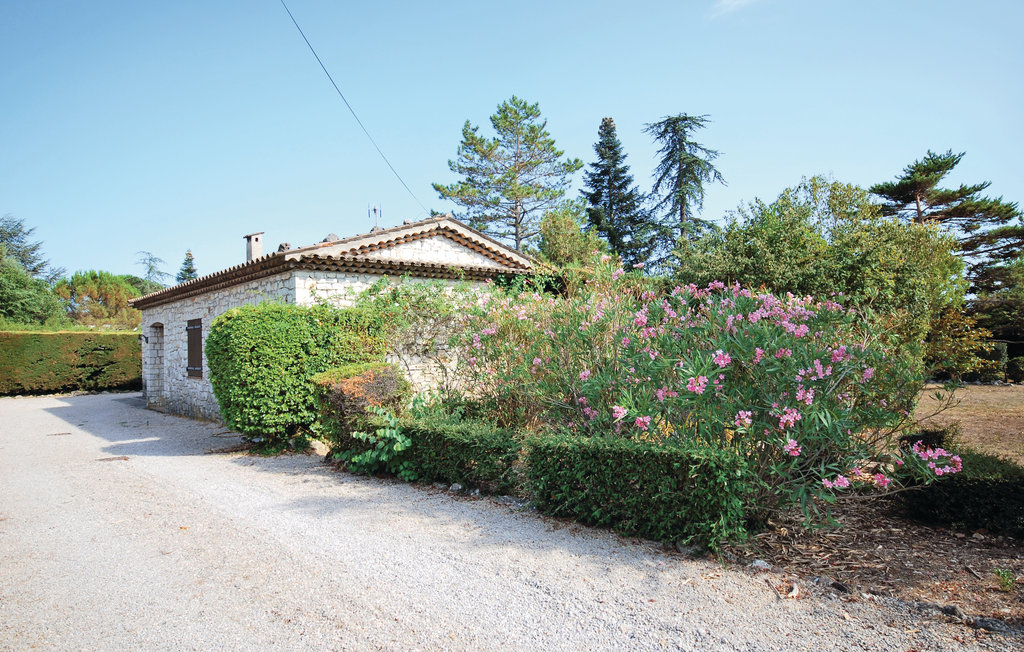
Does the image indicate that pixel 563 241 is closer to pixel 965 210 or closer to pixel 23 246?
pixel 965 210

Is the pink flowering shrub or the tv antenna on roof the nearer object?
the pink flowering shrub

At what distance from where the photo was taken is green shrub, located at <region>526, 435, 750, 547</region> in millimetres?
3846

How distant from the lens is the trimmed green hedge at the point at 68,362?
64.8ft

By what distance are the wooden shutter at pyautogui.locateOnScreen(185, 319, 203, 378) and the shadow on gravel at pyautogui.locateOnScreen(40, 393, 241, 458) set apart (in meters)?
1.16

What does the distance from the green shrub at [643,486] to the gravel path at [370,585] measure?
0.18 meters

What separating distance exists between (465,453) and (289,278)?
6.24 meters

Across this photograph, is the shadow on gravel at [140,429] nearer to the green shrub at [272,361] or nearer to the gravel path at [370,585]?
the green shrub at [272,361]

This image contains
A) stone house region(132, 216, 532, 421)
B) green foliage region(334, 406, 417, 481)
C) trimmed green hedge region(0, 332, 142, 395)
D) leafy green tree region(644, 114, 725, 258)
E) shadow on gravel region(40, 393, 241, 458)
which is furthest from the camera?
leafy green tree region(644, 114, 725, 258)

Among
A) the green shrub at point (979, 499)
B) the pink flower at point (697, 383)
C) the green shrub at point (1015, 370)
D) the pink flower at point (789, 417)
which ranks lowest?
the green shrub at point (1015, 370)

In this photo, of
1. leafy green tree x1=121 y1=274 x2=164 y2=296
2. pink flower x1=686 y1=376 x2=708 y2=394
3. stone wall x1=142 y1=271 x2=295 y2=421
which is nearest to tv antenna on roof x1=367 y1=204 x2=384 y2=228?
stone wall x1=142 y1=271 x2=295 y2=421

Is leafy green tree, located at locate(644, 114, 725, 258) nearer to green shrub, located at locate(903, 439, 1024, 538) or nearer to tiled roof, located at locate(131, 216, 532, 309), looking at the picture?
tiled roof, located at locate(131, 216, 532, 309)

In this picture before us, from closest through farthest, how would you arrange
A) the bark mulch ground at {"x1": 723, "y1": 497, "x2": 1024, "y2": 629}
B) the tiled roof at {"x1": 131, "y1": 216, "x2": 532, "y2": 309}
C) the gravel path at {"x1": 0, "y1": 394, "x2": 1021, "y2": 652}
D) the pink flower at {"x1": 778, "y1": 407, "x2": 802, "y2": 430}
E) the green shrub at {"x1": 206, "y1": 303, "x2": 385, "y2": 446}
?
the gravel path at {"x1": 0, "y1": 394, "x2": 1021, "y2": 652} < the bark mulch ground at {"x1": 723, "y1": 497, "x2": 1024, "y2": 629} < the pink flower at {"x1": 778, "y1": 407, "x2": 802, "y2": 430} < the green shrub at {"x1": 206, "y1": 303, "x2": 385, "y2": 446} < the tiled roof at {"x1": 131, "y1": 216, "x2": 532, "y2": 309}

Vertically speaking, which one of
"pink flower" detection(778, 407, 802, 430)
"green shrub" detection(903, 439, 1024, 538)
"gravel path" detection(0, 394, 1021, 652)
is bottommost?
"gravel path" detection(0, 394, 1021, 652)

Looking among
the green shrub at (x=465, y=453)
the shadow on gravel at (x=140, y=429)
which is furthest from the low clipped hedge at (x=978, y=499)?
the shadow on gravel at (x=140, y=429)
